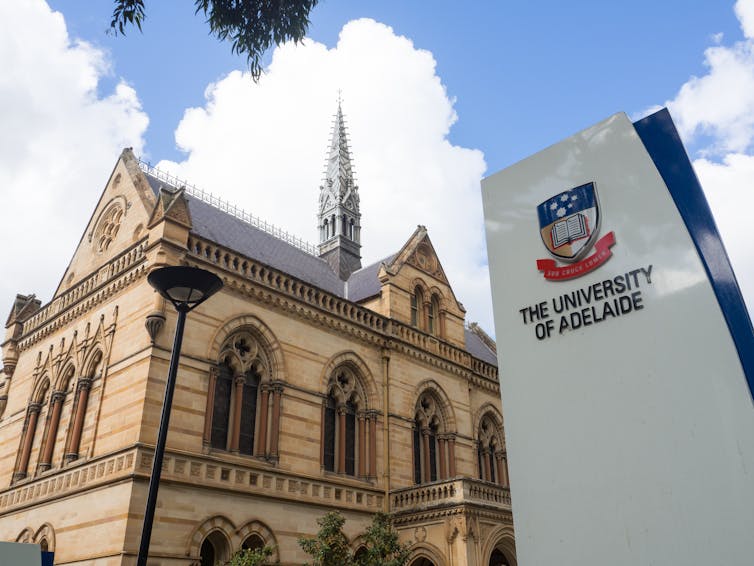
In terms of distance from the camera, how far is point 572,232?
8844 millimetres

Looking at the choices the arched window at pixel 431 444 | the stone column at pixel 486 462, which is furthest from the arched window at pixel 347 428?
the stone column at pixel 486 462

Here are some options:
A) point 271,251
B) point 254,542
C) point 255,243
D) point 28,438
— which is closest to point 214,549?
point 254,542

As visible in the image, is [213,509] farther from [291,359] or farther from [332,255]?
[332,255]

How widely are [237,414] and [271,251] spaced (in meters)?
8.72

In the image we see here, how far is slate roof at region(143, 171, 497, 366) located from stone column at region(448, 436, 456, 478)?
253 inches

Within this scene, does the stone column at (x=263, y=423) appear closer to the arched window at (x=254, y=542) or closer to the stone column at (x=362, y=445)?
the arched window at (x=254, y=542)

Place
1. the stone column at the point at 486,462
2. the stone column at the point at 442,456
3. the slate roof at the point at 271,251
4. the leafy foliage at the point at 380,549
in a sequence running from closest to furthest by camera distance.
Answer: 1. the leafy foliage at the point at 380,549
2. the slate roof at the point at 271,251
3. the stone column at the point at 442,456
4. the stone column at the point at 486,462

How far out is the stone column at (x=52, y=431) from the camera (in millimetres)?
19641

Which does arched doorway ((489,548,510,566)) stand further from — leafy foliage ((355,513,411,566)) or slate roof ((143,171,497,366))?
slate roof ((143,171,497,366))

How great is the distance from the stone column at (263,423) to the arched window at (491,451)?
11796mm

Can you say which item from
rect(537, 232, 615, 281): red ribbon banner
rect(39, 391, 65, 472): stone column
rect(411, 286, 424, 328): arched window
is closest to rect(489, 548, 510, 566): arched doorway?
rect(411, 286, 424, 328): arched window

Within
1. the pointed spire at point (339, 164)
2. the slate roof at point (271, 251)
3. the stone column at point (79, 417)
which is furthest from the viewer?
the pointed spire at point (339, 164)

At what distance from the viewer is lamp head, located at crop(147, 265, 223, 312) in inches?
387

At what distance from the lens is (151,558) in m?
15.4
